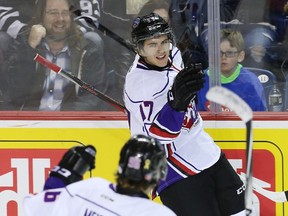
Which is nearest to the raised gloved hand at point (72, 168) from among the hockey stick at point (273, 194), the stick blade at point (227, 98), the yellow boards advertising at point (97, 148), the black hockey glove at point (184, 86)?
the stick blade at point (227, 98)

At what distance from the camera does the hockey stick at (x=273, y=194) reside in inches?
178

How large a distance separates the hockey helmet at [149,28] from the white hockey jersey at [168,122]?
107 millimetres

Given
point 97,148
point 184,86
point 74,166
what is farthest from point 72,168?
point 97,148

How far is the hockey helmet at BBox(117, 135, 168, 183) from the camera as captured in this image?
9.71ft

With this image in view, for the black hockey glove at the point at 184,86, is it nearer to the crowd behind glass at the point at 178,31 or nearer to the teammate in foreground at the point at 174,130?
the teammate in foreground at the point at 174,130

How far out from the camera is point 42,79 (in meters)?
4.70

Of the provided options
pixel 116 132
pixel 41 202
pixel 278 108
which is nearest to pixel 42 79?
pixel 116 132

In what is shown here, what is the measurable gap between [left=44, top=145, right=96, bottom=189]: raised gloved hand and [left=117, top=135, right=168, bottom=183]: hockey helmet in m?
0.26

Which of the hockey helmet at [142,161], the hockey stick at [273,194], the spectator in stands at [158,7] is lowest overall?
the hockey stick at [273,194]

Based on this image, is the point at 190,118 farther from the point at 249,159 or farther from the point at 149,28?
the point at 249,159

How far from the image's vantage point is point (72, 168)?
10.6 ft

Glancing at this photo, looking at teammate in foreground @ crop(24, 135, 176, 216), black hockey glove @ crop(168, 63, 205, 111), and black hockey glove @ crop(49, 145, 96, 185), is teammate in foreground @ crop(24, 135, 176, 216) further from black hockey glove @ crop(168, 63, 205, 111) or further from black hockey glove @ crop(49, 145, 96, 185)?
black hockey glove @ crop(168, 63, 205, 111)

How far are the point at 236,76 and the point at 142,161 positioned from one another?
5.59ft

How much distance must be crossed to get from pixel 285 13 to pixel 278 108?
44cm
